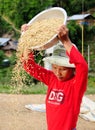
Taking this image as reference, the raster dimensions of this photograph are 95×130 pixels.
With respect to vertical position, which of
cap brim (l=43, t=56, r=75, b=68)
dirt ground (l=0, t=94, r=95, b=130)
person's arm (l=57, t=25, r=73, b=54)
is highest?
person's arm (l=57, t=25, r=73, b=54)

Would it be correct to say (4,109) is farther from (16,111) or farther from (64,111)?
(64,111)

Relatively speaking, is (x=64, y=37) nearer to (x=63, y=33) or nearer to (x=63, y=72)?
(x=63, y=33)

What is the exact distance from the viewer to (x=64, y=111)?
251 centimetres

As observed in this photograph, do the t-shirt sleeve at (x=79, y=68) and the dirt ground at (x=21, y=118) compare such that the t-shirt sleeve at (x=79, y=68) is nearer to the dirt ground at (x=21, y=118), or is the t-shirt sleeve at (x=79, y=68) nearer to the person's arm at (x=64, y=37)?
the person's arm at (x=64, y=37)

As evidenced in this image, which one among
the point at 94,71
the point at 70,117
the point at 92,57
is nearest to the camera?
the point at 70,117

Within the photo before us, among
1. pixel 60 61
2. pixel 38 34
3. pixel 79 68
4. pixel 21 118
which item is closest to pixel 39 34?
pixel 38 34

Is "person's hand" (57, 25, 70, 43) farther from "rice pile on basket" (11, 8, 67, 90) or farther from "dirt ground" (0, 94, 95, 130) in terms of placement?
"dirt ground" (0, 94, 95, 130)

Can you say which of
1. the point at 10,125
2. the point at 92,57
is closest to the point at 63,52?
the point at 10,125

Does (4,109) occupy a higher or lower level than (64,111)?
lower

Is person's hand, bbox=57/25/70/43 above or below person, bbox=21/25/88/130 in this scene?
above

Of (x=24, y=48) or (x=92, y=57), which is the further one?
(x=92, y=57)

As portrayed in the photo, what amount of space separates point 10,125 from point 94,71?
1544cm

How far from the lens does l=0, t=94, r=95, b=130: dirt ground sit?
5039 millimetres

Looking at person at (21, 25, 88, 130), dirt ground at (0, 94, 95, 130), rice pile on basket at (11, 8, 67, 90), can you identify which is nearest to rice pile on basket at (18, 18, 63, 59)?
rice pile on basket at (11, 8, 67, 90)
